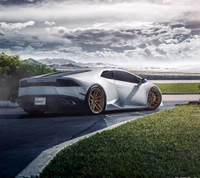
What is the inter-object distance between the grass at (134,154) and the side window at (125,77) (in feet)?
10.9

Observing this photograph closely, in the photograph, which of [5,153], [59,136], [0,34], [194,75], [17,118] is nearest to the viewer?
[5,153]

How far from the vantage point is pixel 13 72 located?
12.7 meters

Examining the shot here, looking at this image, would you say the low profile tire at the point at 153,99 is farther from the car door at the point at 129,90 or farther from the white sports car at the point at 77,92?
the white sports car at the point at 77,92

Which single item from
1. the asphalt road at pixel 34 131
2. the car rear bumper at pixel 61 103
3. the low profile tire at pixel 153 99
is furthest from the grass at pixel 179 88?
the car rear bumper at pixel 61 103

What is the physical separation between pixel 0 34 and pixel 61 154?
7.42 metres

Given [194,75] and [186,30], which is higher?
[186,30]

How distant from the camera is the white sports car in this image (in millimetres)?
9453

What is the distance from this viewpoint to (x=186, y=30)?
1365 centimetres

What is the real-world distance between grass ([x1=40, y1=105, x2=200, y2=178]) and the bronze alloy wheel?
2.18m

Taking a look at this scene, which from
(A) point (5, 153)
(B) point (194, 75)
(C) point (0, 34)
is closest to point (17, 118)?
(C) point (0, 34)

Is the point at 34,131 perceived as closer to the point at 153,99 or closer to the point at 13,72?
the point at 153,99

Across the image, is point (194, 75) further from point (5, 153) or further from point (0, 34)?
point (5, 153)

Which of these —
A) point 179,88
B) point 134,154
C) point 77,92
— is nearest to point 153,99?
point 77,92

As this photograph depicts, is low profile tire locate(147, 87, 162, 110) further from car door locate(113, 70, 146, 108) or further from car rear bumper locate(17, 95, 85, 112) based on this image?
car rear bumper locate(17, 95, 85, 112)
